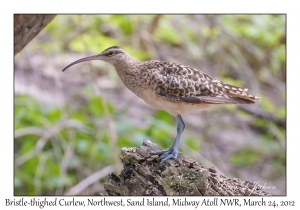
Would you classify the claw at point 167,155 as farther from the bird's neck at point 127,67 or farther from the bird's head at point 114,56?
the bird's head at point 114,56

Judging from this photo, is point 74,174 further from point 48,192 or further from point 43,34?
point 43,34

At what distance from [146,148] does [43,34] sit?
242 inches

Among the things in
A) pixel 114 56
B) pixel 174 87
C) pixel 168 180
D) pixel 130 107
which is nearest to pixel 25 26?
pixel 114 56

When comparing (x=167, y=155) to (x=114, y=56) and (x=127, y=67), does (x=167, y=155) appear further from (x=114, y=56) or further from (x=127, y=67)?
(x=114, y=56)

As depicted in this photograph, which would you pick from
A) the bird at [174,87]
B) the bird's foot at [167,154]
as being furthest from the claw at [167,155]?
the bird at [174,87]

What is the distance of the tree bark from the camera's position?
6801mm

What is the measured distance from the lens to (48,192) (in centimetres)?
1002

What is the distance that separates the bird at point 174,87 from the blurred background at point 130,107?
2133 mm

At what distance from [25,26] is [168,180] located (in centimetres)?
322

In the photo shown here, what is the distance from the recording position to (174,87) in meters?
6.09

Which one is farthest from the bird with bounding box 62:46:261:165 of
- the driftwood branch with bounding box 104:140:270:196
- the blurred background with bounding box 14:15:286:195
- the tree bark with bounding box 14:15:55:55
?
the blurred background with bounding box 14:15:286:195

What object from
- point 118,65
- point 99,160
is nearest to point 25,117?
point 99,160

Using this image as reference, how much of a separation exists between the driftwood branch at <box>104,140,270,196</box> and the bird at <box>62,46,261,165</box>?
60 cm

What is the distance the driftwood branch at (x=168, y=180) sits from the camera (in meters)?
5.19
